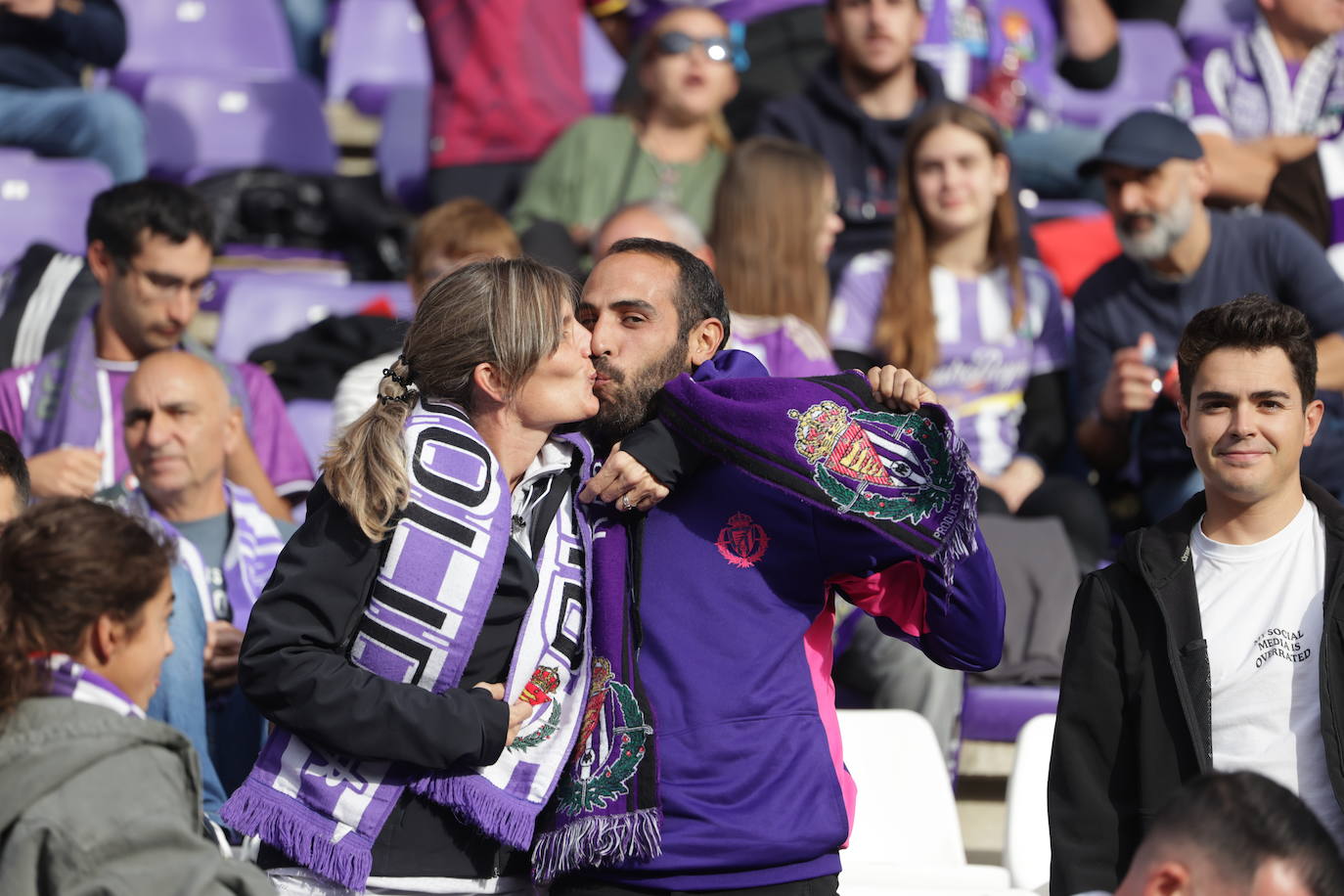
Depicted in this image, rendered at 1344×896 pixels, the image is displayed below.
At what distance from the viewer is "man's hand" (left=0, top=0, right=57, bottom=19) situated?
235 inches

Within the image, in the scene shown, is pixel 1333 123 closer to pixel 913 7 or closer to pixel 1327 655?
pixel 913 7

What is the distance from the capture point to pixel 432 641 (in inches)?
90.9

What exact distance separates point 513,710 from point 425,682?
130mm

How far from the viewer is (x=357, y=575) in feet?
7.50

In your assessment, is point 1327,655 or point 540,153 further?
point 540,153

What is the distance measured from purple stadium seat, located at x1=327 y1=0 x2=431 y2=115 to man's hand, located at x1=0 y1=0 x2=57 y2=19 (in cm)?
179

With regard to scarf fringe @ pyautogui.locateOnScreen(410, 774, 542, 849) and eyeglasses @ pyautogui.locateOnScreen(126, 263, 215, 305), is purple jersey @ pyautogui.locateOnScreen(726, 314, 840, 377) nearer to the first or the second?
eyeglasses @ pyautogui.locateOnScreen(126, 263, 215, 305)

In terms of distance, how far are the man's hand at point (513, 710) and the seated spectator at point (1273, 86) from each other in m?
4.51

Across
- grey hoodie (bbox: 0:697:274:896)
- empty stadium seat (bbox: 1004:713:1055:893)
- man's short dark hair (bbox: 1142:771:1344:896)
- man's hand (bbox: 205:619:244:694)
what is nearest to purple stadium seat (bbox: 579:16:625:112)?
man's hand (bbox: 205:619:244:694)

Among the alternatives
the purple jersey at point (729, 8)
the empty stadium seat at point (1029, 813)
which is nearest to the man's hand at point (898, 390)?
the empty stadium seat at point (1029, 813)

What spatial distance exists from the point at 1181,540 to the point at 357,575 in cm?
131

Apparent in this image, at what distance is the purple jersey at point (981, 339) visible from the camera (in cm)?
486

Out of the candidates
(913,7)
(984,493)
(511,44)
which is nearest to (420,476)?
(984,493)

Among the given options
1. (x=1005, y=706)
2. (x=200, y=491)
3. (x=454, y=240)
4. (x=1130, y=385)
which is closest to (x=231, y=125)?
(x=454, y=240)
